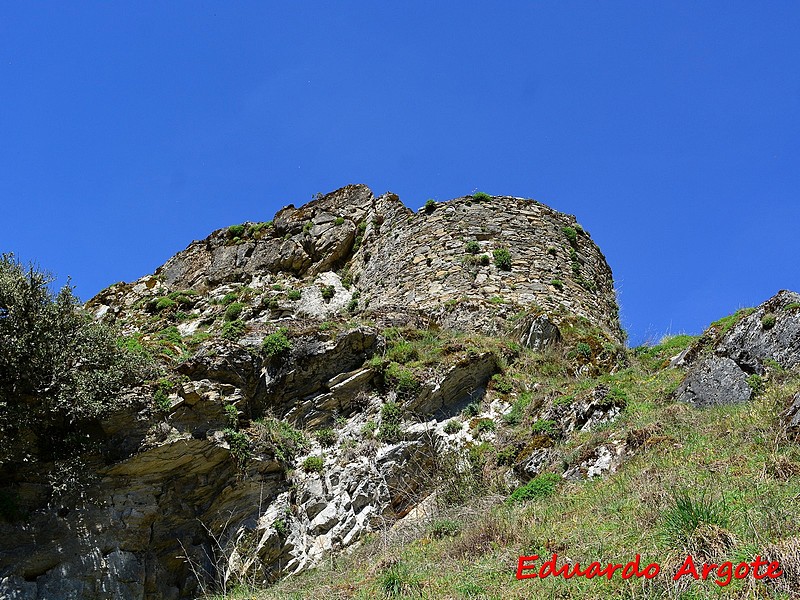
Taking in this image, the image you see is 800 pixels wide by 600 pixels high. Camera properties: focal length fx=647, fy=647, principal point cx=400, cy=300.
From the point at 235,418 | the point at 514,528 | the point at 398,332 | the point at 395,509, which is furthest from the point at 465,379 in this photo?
the point at 514,528

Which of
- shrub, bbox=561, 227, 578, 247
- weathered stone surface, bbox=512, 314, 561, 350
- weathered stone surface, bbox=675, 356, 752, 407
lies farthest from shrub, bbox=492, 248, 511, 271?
weathered stone surface, bbox=675, 356, 752, 407

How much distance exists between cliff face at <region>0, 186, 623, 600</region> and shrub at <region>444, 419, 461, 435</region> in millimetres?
52

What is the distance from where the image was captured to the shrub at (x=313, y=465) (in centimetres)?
981

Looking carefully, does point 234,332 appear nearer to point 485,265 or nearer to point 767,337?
point 485,265

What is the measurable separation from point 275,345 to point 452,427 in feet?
11.3

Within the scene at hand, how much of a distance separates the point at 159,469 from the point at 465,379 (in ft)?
16.5

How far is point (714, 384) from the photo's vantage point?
28.8ft

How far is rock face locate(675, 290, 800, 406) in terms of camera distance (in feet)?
28.5

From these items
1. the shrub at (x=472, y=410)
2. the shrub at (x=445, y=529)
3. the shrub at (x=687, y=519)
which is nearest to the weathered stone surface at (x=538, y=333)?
the shrub at (x=472, y=410)

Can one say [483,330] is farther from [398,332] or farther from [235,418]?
[235,418]

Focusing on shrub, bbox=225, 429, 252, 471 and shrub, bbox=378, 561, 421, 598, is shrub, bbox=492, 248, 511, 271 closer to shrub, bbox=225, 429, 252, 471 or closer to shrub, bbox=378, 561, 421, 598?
shrub, bbox=225, 429, 252, 471

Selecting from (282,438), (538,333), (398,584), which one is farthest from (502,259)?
(398,584)

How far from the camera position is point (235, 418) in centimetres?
1000

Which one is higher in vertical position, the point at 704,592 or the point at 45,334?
the point at 45,334
